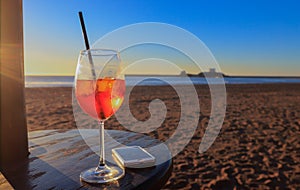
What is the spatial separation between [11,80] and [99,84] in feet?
1.08

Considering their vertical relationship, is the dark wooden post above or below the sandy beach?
above

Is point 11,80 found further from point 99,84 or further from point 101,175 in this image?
point 101,175

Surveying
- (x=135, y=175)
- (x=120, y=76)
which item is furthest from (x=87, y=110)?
(x=135, y=175)

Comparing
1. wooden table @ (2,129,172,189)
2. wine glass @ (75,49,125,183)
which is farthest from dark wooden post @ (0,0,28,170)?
wine glass @ (75,49,125,183)

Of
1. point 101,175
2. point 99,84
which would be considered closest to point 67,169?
point 101,175

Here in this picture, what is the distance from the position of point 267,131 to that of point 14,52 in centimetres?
507

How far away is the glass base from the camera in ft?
2.53

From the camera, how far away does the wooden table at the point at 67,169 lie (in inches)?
29.8

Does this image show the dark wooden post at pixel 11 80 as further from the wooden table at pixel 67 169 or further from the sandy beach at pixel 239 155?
the sandy beach at pixel 239 155

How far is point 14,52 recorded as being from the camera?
84 cm

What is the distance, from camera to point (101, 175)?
2.60ft

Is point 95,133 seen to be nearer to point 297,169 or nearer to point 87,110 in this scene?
point 87,110

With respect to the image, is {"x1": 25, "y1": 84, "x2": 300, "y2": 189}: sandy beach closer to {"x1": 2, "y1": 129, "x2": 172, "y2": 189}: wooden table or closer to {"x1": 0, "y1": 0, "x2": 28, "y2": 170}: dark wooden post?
{"x1": 2, "y1": 129, "x2": 172, "y2": 189}: wooden table

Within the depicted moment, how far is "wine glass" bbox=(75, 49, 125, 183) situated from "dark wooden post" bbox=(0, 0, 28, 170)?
241 millimetres
